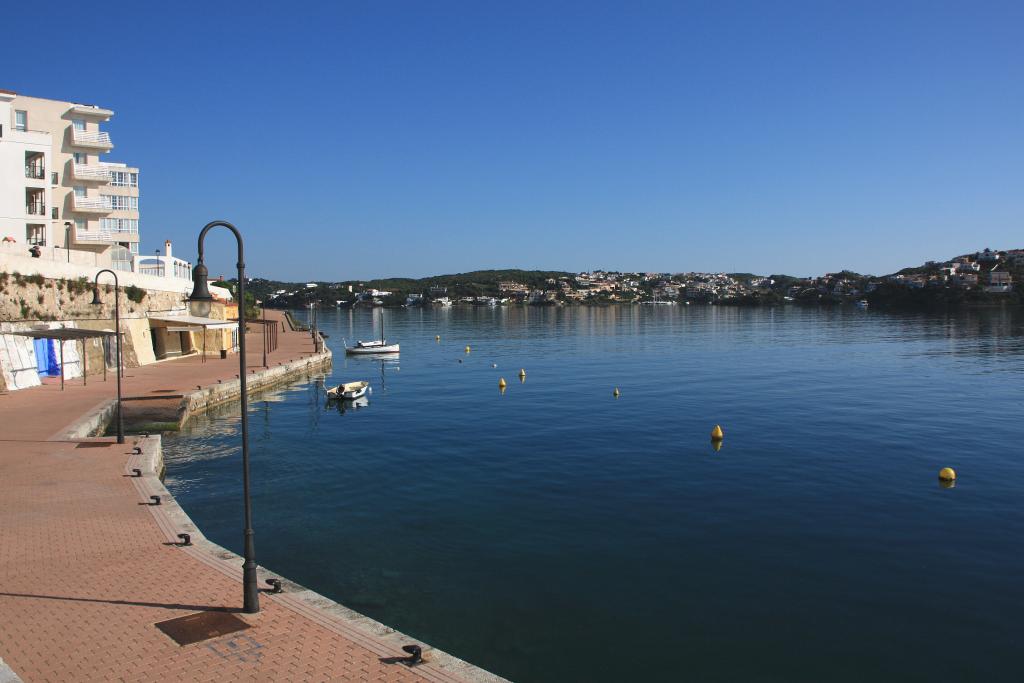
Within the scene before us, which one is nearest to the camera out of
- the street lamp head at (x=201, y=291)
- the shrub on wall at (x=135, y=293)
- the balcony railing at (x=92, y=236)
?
the street lamp head at (x=201, y=291)

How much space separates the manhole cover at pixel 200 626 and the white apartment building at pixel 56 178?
39.1m

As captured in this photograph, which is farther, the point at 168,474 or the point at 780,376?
the point at 780,376

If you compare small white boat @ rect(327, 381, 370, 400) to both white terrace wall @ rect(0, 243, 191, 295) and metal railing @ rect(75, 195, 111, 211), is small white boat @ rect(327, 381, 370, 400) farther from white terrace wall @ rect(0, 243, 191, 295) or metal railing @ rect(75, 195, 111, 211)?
metal railing @ rect(75, 195, 111, 211)

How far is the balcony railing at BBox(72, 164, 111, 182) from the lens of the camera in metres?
54.9

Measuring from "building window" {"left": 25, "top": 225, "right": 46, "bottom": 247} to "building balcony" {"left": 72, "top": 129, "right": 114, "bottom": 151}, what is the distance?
34.9 feet

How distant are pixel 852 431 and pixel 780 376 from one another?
745 inches

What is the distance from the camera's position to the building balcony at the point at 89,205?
2152 inches

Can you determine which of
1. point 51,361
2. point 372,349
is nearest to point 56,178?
point 51,361

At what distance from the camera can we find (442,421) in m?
32.2

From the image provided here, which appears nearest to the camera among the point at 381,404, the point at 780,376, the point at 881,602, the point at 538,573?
the point at 881,602

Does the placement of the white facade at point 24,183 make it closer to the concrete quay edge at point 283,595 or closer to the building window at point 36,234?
the building window at point 36,234

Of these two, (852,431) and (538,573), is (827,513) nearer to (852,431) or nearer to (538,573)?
(538,573)

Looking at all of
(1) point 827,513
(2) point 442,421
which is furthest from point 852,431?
(2) point 442,421

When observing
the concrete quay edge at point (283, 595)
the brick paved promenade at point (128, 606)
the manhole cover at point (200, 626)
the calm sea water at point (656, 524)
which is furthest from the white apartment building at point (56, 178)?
the manhole cover at point (200, 626)
